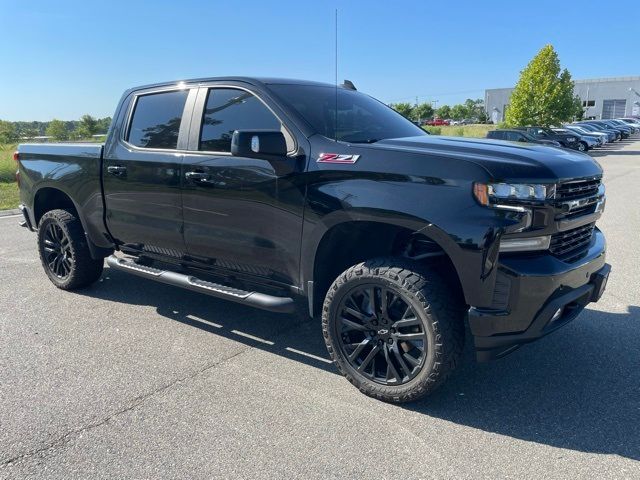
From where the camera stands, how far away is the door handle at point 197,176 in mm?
3841

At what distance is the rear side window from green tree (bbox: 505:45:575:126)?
1235 inches

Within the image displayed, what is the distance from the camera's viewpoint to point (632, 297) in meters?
5.01

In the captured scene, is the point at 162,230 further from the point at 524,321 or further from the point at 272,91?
the point at 524,321

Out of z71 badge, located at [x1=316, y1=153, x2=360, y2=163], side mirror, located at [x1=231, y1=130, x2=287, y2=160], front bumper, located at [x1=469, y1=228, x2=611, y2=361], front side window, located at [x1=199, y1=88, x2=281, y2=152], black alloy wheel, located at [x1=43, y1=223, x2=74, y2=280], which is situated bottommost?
black alloy wheel, located at [x1=43, y1=223, x2=74, y2=280]

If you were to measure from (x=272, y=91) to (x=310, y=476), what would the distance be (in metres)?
2.50

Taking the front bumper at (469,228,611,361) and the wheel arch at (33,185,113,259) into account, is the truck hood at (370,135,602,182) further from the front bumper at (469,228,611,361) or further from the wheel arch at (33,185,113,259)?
the wheel arch at (33,185,113,259)

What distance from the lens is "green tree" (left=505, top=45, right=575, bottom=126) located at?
1233 inches

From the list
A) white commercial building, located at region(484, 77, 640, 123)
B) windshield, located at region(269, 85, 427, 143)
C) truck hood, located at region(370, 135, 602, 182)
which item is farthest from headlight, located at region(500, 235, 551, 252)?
white commercial building, located at region(484, 77, 640, 123)

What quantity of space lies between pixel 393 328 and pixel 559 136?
2843 centimetres

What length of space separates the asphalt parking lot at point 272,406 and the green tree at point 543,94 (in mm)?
30008

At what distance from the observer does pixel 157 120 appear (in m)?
4.45

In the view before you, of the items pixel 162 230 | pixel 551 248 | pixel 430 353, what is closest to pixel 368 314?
pixel 430 353

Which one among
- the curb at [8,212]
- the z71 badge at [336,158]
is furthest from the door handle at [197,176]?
the curb at [8,212]

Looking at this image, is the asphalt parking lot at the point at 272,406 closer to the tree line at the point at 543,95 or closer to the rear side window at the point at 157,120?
the rear side window at the point at 157,120
